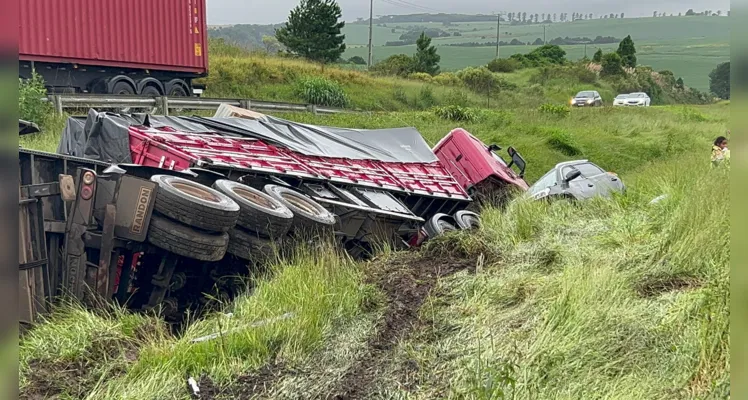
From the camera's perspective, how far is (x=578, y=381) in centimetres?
298

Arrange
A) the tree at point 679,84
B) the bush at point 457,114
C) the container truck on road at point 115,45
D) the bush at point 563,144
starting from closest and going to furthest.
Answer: the container truck on road at point 115,45
the bush at point 563,144
the bush at point 457,114
the tree at point 679,84

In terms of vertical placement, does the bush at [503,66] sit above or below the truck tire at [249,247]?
above

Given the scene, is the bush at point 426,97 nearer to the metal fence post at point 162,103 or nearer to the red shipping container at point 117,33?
the red shipping container at point 117,33

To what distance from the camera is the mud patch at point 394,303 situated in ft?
10.9

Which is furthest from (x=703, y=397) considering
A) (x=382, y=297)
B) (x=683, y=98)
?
(x=683, y=98)

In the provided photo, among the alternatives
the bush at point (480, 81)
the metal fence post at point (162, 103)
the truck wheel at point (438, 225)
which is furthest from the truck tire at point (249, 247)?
the bush at point (480, 81)

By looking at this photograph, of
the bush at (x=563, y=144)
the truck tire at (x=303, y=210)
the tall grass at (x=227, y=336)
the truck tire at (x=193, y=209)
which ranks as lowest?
the bush at (x=563, y=144)

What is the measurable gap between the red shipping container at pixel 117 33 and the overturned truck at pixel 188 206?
8032mm

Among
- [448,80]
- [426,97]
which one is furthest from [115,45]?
[448,80]

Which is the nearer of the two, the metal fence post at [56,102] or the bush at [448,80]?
the metal fence post at [56,102]

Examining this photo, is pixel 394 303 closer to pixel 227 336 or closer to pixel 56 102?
pixel 227 336

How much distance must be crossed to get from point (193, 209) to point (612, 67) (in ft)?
173

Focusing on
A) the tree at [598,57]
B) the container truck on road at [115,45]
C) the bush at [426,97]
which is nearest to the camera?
the container truck on road at [115,45]

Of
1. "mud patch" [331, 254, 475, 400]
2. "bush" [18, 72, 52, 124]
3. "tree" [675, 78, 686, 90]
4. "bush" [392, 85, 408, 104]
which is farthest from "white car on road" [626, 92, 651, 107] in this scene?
"mud patch" [331, 254, 475, 400]
